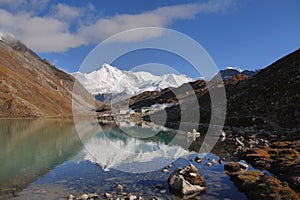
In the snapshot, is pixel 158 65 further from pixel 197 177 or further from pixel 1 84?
pixel 1 84

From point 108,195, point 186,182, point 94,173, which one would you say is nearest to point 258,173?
point 186,182

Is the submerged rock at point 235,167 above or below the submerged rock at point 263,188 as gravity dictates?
above

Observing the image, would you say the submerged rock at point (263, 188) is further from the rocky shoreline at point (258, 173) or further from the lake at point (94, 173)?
the lake at point (94, 173)

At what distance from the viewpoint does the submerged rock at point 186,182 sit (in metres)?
25.1

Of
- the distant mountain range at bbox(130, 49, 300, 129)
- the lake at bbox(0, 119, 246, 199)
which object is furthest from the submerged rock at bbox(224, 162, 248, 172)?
the distant mountain range at bbox(130, 49, 300, 129)

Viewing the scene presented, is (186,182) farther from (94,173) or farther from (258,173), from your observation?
(94,173)

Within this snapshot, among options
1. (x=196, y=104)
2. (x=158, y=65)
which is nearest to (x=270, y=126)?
(x=158, y=65)

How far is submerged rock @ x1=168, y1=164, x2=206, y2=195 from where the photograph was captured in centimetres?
2514

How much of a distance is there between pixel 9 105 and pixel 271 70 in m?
147

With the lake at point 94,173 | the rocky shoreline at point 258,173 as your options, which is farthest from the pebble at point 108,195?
the lake at point 94,173

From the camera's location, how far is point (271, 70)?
113m

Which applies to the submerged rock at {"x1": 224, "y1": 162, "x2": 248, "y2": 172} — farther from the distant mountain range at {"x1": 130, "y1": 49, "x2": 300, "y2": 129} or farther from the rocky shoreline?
the distant mountain range at {"x1": 130, "y1": 49, "x2": 300, "y2": 129}

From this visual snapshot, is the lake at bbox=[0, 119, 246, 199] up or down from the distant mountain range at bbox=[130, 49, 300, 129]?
down

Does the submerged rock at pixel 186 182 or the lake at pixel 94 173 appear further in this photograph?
the lake at pixel 94 173
